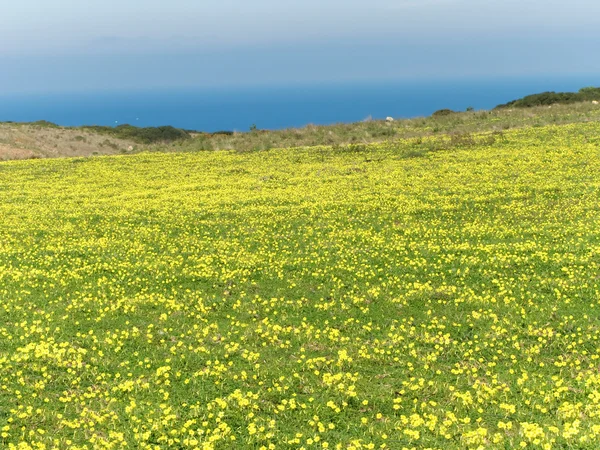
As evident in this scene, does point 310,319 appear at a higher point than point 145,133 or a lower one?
lower

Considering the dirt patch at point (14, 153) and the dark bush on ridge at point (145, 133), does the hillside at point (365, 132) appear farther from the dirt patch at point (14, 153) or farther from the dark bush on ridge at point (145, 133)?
A: the dark bush on ridge at point (145, 133)

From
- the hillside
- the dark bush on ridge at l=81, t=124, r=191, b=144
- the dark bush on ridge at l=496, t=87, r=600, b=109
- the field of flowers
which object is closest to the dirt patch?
the hillside

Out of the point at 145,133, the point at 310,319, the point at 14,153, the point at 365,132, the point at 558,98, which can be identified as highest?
the point at 145,133

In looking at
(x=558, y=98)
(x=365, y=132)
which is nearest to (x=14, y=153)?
(x=365, y=132)

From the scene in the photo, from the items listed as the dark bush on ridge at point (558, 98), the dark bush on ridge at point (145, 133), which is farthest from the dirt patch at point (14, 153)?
the dark bush on ridge at point (558, 98)

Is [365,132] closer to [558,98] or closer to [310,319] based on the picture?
[558,98]

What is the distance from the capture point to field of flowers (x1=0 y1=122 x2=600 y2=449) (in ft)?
28.0

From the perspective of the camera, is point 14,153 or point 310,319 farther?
point 14,153

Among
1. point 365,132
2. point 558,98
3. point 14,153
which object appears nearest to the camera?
point 365,132

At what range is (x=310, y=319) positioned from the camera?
12461 mm

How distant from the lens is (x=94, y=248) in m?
18.2

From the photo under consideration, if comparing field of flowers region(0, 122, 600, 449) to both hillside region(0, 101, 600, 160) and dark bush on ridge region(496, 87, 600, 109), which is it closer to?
hillside region(0, 101, 600, 160)

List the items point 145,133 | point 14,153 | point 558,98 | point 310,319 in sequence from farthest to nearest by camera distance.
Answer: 1. point 145,133
2. point 558,98
3. point 14,153
4. point 310,319

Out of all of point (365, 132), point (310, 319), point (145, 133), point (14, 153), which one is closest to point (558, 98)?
point (365, 132)
